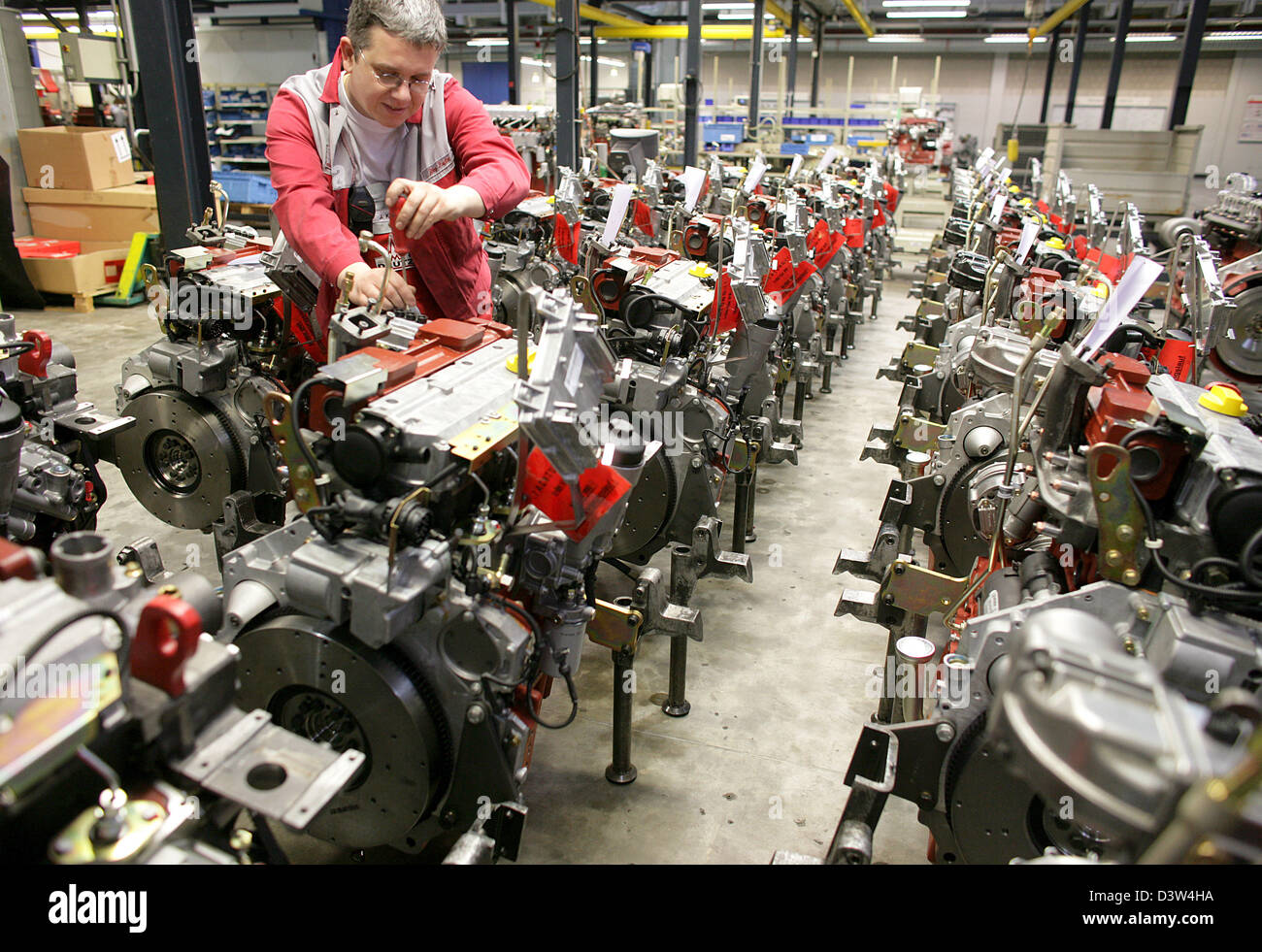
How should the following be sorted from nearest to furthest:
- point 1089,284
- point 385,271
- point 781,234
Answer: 1. point 385,271
2. point 1089,284
3. point 781,234

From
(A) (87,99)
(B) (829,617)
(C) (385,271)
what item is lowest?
(B) (829,617)

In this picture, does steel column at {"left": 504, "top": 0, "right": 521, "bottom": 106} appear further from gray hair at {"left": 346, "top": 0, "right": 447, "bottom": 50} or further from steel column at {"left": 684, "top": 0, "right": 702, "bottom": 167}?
gray hair at {"left": 346, "top": 0, "right": 447, "bottom": 50}

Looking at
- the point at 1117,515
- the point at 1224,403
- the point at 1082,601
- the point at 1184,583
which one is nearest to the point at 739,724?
the point at 1082,601

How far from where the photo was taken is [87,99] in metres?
10.6

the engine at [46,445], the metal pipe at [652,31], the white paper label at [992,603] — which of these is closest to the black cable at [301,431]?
the engine at [46,445]

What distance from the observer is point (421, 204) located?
2033 mm

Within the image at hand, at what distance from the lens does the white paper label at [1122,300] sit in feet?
6.79

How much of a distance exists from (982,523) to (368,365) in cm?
197

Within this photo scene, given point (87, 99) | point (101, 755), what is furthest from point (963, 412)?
point (87, 99)

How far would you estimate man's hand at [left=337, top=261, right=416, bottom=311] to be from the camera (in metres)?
2.14

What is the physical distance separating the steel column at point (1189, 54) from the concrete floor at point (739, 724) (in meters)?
8.77

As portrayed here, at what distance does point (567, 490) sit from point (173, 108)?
195 inches

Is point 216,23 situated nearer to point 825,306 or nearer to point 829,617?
point 825,306

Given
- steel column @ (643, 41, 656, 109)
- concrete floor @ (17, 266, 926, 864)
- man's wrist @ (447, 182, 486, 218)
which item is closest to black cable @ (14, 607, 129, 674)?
man's wrist @ (447, 182, 486, 218)
